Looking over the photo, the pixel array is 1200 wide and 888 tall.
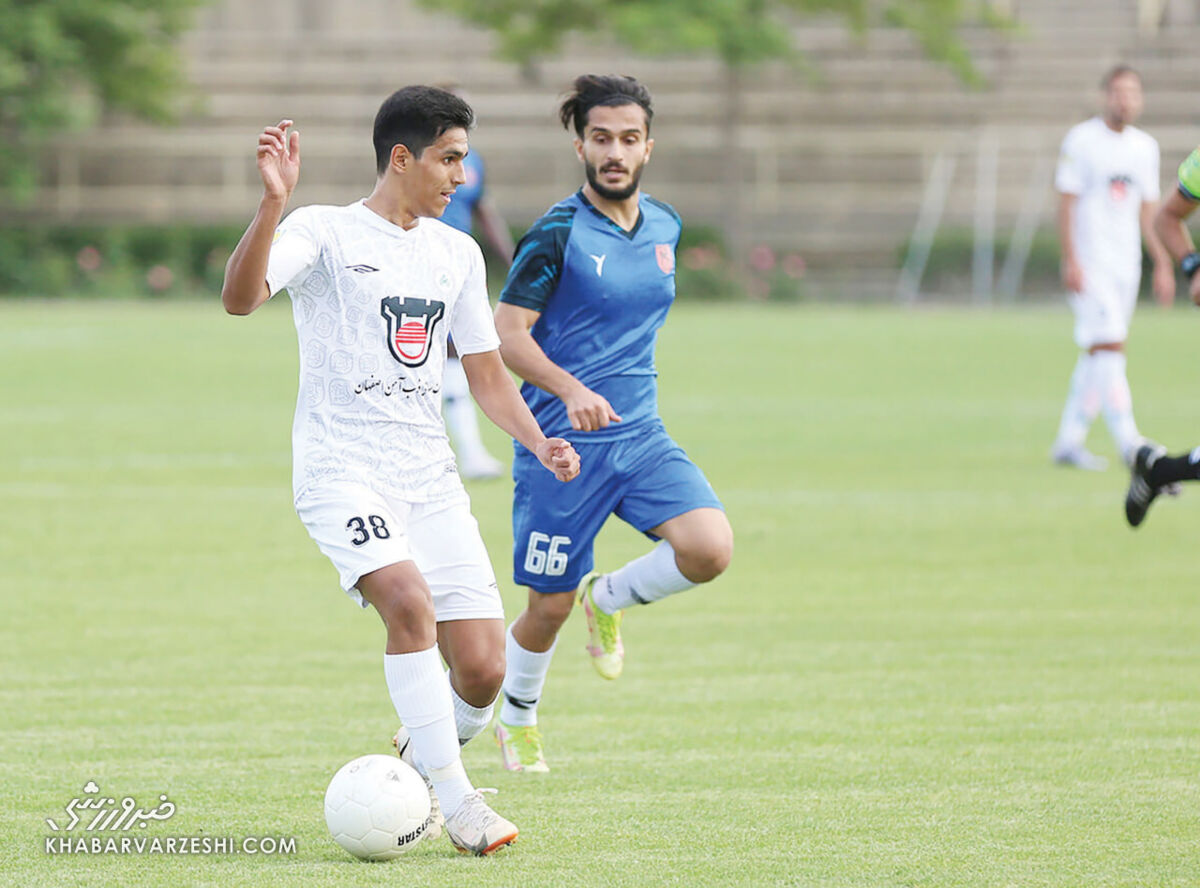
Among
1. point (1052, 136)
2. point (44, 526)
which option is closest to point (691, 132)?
point (1052, 136)

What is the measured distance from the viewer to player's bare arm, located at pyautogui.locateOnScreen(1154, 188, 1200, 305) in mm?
7695

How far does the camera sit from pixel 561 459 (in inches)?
217

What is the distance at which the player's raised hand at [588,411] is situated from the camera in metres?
6.02

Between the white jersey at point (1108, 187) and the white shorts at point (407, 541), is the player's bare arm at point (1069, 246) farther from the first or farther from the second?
the white shorts at point (407, 541)

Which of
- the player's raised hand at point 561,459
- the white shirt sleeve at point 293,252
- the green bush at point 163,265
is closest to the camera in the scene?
the white shirt sleeve at point 293,252

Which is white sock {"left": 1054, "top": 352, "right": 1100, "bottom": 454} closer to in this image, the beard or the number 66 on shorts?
the beard

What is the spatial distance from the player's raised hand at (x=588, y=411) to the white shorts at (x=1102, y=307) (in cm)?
858

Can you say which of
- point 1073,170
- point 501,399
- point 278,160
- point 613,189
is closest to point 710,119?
point 1073,170

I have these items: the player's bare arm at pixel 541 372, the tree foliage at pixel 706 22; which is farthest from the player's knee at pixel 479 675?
the tree foliage at pixel 706 22

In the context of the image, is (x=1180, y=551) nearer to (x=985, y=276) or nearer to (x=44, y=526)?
(x=44, y=526)

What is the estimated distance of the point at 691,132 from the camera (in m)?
46.0

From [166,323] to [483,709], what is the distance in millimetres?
25327

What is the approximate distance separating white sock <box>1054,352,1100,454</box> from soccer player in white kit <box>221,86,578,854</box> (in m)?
9.24

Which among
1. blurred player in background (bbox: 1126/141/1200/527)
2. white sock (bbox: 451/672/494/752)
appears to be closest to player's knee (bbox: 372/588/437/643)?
white sock (bbox: 451/672/494/752)
